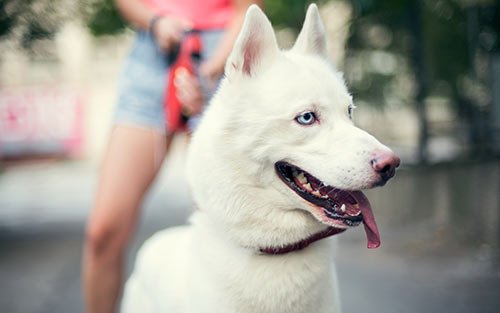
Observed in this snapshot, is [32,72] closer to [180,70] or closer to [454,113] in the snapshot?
[454,113]

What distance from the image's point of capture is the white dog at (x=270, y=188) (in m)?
2.27

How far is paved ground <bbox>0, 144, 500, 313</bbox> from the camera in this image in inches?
181

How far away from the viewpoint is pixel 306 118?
2.29 meters

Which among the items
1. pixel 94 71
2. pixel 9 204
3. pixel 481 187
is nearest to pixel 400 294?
pixel 481 187

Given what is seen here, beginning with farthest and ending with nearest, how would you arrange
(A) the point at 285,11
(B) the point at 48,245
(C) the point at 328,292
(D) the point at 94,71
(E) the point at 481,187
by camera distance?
(D) the point at 94,71 < (A) the point at 285,11 < (E) the point at 481,187 < (B) the point at 48,245 < (C) the point at 328,292

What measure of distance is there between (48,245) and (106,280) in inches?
181

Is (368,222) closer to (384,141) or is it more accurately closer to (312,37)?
(312,37)

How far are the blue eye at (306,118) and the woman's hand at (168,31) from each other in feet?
3.07

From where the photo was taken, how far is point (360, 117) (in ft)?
37.7

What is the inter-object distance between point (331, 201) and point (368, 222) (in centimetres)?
15

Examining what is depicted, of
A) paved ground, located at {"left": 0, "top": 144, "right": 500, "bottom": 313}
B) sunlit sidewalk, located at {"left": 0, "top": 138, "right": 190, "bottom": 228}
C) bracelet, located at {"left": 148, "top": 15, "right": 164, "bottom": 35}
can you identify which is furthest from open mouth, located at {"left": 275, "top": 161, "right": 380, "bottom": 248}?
sunlit sidewalk, located at {"left": 0, "top": 138, "right": 190, "bottom": 228}

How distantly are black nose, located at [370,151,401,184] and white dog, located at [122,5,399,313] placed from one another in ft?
0.33

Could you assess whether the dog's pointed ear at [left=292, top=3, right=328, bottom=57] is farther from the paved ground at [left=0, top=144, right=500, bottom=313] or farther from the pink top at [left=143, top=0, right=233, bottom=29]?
the paved ground at [left=0, top=144, right=500, bottom=313]

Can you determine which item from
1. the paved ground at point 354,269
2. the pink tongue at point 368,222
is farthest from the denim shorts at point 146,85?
the paved ground at point 354,269
